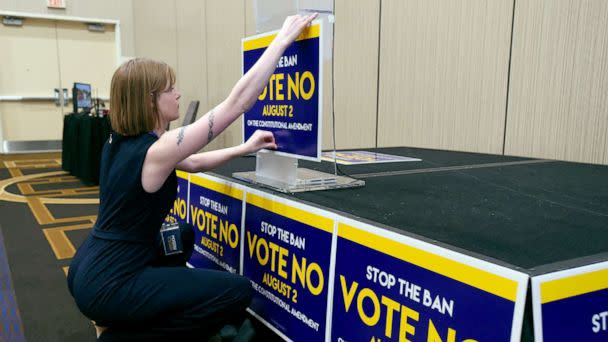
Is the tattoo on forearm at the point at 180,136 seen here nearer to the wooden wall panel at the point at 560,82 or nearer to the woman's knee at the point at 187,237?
the woman's knee at the point at 187,237

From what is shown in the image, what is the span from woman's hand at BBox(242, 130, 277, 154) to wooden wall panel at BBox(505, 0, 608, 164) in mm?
1448

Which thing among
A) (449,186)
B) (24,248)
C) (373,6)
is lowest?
(24,248)

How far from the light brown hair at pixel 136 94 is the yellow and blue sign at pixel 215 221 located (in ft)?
1.19

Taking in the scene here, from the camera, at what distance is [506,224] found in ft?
3.15

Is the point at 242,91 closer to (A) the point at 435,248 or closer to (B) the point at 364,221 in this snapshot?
(B) the point at 364,221

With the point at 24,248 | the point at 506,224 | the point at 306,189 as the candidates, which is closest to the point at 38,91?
the point at 24,248

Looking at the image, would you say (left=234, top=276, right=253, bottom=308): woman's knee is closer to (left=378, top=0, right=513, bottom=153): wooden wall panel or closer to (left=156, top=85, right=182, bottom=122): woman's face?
(left=156, top=85, right=182, bottom=122): woman's face

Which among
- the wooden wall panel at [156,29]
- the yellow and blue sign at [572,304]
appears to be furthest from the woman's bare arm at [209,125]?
the wooden wall panel at [156,29]

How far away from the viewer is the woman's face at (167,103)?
117cm

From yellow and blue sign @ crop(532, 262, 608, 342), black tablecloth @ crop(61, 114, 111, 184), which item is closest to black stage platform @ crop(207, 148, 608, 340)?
yellow and blue sign @ crop(532, 262, 608, 342)

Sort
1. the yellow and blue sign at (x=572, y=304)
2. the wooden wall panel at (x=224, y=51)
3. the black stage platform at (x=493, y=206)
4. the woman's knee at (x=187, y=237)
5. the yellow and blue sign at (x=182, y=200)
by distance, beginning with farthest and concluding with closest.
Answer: the wooden wall panel at (x=224, y=51) → the yellow and blue sign at (x=182, y=200) → the woman's knee at (x=187, y=237) → the black stage platform at (x=493, y=206) → the yellow and blue sign at (x=572, y=304)

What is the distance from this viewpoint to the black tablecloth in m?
4.56

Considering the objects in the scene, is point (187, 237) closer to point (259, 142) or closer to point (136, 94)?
point (259, 142)

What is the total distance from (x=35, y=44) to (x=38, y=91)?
69cm
